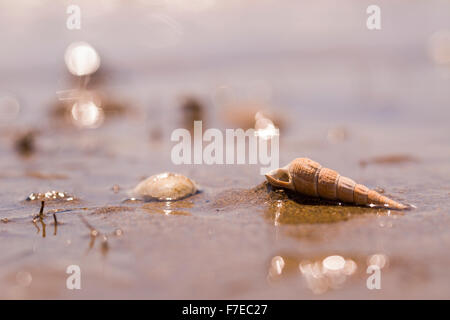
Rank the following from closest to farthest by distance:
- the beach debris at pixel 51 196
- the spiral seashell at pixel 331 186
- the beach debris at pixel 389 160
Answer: the spiral seashell at pixel 331 186 < the beach debris at pixel 51 196 < the beach debris at pixel 389 160

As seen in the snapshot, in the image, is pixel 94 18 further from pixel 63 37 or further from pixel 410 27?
pixel 410 27

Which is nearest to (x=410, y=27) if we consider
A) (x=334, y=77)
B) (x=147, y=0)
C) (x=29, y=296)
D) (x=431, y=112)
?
(x=334, y=77)

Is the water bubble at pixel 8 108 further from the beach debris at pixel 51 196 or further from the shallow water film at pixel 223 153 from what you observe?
the beach debris at pixel 51 196

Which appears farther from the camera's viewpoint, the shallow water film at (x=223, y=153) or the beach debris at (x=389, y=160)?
the beach debris at (x=389, y=160)

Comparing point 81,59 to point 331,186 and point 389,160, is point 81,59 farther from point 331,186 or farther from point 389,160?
point 331,186

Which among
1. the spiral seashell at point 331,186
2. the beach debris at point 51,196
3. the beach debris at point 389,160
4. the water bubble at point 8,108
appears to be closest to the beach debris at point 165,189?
the beach debris at point 51,196

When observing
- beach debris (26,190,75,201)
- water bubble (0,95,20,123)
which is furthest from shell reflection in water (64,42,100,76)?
beach debris (26,190,75,201)
